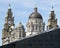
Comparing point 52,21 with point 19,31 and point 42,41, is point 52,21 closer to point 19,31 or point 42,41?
point 19,31

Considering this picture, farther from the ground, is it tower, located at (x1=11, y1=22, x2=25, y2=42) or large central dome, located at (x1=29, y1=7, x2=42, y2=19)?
large central dome, located at (x1=29, y1=7, x2=42, y2=19)

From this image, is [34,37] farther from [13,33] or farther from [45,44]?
[13,33]

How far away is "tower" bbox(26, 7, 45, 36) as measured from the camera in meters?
116

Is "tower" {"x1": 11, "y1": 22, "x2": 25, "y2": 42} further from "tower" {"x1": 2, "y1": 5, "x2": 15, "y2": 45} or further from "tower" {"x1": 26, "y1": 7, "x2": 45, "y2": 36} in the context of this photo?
"tower" {"x1": 2, "y1": 5, "x2": 15, "y2": 45}

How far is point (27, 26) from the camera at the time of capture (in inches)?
4646

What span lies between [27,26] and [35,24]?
2157 millimetres

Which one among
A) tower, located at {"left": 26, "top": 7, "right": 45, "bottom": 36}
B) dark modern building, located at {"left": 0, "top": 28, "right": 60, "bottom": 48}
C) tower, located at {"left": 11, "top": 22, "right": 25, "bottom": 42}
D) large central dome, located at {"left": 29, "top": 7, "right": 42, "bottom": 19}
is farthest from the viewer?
large central dome, located at {"left": 29, "top": 7, "right": 42, "bottom": 19}

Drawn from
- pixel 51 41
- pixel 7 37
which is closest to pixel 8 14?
pixel 7 37

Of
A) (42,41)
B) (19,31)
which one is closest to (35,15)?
(19,31)

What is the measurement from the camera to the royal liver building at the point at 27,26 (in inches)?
4532

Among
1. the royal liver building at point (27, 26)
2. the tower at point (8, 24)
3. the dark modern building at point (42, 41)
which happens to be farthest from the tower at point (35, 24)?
the dark modern building at point (42, 41)

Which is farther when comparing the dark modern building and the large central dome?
the large central dome

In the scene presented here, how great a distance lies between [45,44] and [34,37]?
5.65 feet

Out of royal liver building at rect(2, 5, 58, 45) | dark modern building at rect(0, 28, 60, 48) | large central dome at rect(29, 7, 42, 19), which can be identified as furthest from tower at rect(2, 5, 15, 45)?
dark modern building at rect(0, 28, 60, 48)
